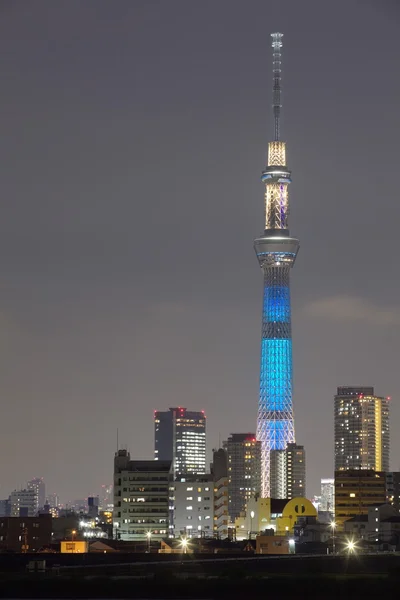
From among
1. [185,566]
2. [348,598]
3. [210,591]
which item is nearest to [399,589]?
[348,598]

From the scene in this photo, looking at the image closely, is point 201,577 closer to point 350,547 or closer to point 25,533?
point 350,547

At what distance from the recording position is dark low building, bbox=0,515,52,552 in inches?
7308

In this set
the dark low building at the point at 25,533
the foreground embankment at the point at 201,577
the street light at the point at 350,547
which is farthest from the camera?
the dark low building at the point at 25,533

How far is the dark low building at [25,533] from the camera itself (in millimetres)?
185625

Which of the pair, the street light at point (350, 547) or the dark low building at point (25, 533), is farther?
the dark low building at point (25, 533)

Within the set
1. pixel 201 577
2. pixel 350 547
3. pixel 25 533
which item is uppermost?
pixel 25 533

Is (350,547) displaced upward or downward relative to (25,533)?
downward

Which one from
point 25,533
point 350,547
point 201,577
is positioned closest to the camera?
point 201,577

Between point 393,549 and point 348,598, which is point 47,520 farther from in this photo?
point 348,598

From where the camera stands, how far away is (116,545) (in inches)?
6885

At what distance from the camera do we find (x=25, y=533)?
187250 mm

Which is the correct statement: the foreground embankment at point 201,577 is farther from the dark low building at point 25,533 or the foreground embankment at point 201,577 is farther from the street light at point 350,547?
the dark low building at point 25,533

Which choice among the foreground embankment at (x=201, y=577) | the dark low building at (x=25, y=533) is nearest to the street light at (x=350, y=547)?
the foreground embankment at (x=201, y=577)

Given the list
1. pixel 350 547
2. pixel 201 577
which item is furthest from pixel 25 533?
pixel 201 577
